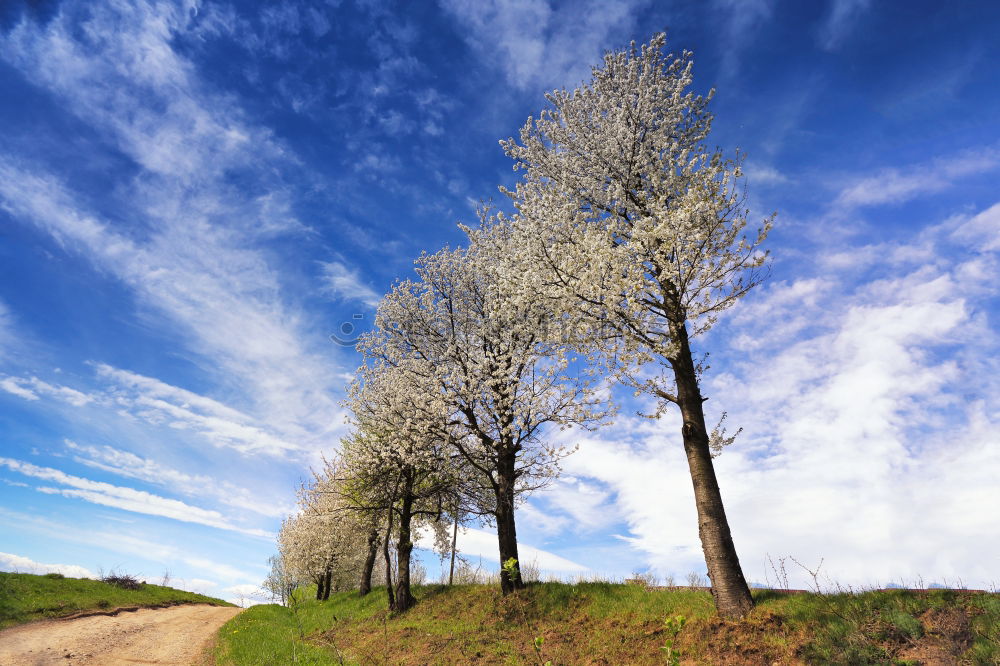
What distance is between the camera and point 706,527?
11.3m

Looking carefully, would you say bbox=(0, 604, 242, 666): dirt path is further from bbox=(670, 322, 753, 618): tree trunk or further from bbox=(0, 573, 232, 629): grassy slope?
bbox=(670, 322, 753, 618): tree trunk

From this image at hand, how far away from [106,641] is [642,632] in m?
16.9

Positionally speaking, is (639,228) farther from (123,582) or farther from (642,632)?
(123,582)

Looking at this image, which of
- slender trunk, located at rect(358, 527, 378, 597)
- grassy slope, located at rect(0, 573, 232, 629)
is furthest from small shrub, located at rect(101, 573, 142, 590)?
slender trunk, located at rect(358, 527, 378, 597)

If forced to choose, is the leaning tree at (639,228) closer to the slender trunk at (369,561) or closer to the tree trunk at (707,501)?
the tree trunk at (707,501)

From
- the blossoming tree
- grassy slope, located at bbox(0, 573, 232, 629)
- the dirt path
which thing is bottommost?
the dirt path

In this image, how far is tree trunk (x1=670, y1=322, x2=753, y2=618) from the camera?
10.8 m

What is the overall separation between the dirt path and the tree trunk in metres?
14.2

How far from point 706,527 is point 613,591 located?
476 cm

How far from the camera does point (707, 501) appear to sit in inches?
451

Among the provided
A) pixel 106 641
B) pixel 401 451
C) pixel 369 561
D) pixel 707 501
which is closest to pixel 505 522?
pixel 401 451

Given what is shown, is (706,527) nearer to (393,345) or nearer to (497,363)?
(497,363)

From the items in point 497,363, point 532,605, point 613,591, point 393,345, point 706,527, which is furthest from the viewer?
point 393,345

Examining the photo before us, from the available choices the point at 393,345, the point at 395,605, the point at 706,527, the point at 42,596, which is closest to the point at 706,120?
the point at 706,527
